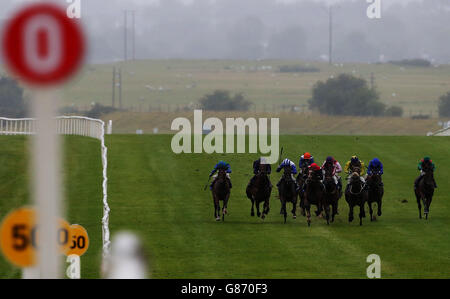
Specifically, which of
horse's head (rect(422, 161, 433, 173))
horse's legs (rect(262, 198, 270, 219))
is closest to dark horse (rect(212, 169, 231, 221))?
horse's legs (rect(262, 198, 270, 219))

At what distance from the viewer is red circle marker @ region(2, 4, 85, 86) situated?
15.1 feet

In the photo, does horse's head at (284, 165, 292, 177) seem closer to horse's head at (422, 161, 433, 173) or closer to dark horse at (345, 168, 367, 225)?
dark horse at (345, 168, 367, 225)

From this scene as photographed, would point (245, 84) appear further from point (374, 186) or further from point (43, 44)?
point (43, 44)

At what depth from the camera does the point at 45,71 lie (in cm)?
462

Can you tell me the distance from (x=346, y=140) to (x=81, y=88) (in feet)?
363

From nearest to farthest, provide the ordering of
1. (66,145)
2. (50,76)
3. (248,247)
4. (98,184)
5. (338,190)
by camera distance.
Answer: (50,76)
(248,247)
(338,190)
(98,184)
(66,145)

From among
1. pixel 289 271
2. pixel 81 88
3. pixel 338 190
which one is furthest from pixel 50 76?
pixel 81 88

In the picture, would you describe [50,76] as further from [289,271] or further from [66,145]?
[66,145]

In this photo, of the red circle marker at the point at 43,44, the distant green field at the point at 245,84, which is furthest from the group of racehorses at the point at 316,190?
the distant green field at the point at 245,84

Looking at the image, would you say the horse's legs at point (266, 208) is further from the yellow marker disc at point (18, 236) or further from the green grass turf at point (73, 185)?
the yellow marker disc at point (18, 236)

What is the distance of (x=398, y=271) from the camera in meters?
16.9

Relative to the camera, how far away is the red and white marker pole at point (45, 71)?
4469 millimetres

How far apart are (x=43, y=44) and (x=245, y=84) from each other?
15686 cm

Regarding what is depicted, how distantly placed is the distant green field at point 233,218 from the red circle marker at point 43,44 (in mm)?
11129
